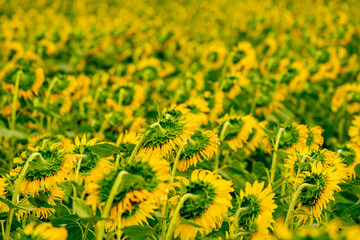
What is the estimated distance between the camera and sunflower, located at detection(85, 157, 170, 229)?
2.85 feet

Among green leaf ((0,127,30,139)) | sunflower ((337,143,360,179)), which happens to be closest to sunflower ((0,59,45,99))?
green leaf ((0,127,30,139))

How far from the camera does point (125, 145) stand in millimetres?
1211

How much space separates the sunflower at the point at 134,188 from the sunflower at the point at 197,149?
1.00 feet

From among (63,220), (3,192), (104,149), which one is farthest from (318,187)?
(3,192)

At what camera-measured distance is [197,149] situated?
121 centimetres

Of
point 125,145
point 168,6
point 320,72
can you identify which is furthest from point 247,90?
point 168,6

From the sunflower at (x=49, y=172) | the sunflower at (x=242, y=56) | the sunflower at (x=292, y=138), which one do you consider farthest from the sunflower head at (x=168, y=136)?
the sunflower at (x=242, y=56)

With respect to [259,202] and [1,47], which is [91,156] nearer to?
[259,202]

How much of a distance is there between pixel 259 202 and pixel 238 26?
365 cm

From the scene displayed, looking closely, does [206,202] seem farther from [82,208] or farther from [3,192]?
[3,192]

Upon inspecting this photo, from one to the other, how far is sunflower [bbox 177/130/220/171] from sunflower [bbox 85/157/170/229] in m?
0.31

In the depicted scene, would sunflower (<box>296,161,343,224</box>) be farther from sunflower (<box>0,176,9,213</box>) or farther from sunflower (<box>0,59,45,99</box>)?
sunflower (<box>0,59,45,99</box>)

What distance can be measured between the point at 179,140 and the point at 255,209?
0.26 meters

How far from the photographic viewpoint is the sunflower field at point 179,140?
3.27ft
